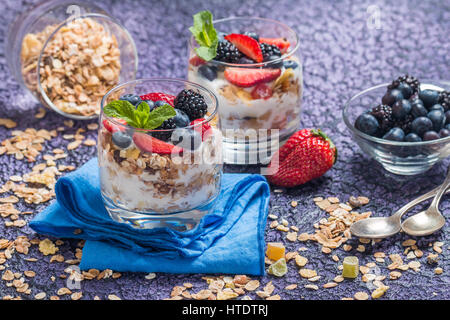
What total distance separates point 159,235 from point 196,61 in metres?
0.56

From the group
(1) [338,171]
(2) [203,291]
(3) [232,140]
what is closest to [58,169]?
(3) [232,140]

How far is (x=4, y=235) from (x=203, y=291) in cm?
56

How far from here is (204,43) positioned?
191cm

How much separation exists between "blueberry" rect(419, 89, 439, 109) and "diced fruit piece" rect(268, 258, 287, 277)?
0.69 metres

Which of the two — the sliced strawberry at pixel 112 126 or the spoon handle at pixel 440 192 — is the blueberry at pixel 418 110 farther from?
the sliced strawberry at pixel 112 126

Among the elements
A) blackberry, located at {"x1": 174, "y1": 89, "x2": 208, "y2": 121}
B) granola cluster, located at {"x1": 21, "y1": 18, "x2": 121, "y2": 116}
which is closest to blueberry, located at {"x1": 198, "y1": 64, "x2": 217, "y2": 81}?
blackberry, located at {"x1": 174, "y1": 89, "x2": 208, "y2": 121}

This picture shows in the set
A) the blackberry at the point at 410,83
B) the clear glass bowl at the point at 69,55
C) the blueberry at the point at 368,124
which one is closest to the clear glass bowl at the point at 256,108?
the blueberry at the point at 368,124

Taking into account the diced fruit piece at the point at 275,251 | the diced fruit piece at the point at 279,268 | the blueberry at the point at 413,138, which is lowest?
the diced fruit piece at the point at 279,268

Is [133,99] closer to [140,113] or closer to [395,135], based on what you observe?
[140,113]

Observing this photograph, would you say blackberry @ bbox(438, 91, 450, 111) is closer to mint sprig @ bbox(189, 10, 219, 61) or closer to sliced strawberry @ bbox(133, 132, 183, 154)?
mint sprig @ bbox(189, 10, 219, 61)

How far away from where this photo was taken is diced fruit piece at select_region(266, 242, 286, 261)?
165 cm

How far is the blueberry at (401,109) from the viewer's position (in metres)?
1.93

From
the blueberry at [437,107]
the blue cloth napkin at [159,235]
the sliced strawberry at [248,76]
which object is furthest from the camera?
the blueberry at [437,107]

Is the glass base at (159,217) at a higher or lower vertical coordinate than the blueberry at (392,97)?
lower
